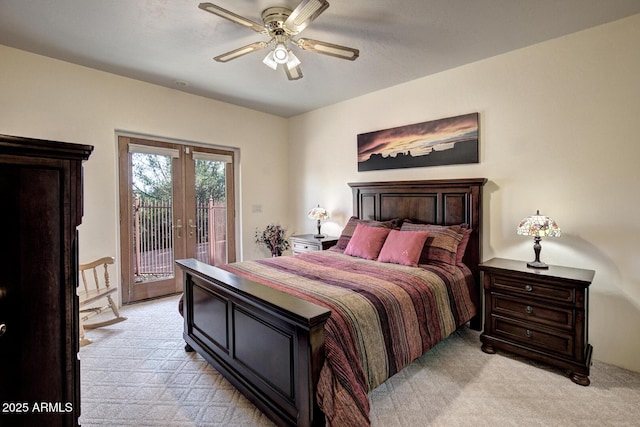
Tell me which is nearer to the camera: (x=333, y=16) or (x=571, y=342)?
(x=571, y=342)

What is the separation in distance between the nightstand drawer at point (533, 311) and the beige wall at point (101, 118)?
3.51 meters

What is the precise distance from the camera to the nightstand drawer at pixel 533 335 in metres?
2.25

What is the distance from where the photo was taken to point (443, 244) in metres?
2.93

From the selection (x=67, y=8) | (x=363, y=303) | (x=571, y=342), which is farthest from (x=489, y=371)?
(x=67, y=8)

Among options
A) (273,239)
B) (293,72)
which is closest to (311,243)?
(273,239)

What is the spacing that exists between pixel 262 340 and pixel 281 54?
6.57 ft

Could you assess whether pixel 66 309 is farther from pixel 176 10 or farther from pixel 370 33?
pixel 370 33

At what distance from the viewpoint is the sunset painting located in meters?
3.23

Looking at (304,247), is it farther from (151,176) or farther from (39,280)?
(39,280)

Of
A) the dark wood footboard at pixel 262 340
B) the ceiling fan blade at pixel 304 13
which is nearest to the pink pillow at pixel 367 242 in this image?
the dark wood footboard at pixel 262 340

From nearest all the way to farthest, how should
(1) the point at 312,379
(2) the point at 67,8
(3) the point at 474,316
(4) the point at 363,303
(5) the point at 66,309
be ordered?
(5) the point at 66,309, (1) the point at 312,379, (4) the point at 363,303, (2) the point at 67,8, (3) the point at 474,316

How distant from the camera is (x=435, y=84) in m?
3.46

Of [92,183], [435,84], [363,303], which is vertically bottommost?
[363,303]

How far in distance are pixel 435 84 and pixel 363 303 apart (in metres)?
2.76
